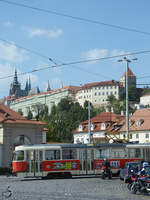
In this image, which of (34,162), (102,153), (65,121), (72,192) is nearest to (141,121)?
(65,121)

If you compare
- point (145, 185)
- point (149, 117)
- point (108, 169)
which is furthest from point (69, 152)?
point (149, 117)

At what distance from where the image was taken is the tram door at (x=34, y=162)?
28.5 meters

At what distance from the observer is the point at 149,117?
76.9 metres

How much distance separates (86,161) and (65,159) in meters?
1.65

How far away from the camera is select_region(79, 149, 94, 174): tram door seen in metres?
29.5

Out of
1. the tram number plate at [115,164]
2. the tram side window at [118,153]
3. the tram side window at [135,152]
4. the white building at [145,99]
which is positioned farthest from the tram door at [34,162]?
the white building at [145,99]

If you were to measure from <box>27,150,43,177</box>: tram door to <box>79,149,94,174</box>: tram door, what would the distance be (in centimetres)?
310

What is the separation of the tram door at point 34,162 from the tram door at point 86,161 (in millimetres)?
3100

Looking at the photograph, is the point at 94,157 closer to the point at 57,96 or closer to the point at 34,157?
the point at 34,157

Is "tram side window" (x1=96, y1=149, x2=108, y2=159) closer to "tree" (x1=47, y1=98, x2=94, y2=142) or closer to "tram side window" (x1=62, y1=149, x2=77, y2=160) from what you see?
"tram side window" (x1=62, y1=149, x2=77, y2=160)

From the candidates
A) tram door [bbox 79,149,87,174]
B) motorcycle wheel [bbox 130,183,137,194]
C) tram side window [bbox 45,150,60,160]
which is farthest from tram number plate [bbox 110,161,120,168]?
motorcycle wheel [bbox 130,183,137,194]

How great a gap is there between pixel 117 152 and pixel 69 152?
384 cm

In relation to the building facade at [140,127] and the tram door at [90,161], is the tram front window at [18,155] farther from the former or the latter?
the building facade at [140,127]

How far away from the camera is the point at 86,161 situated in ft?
97.4
